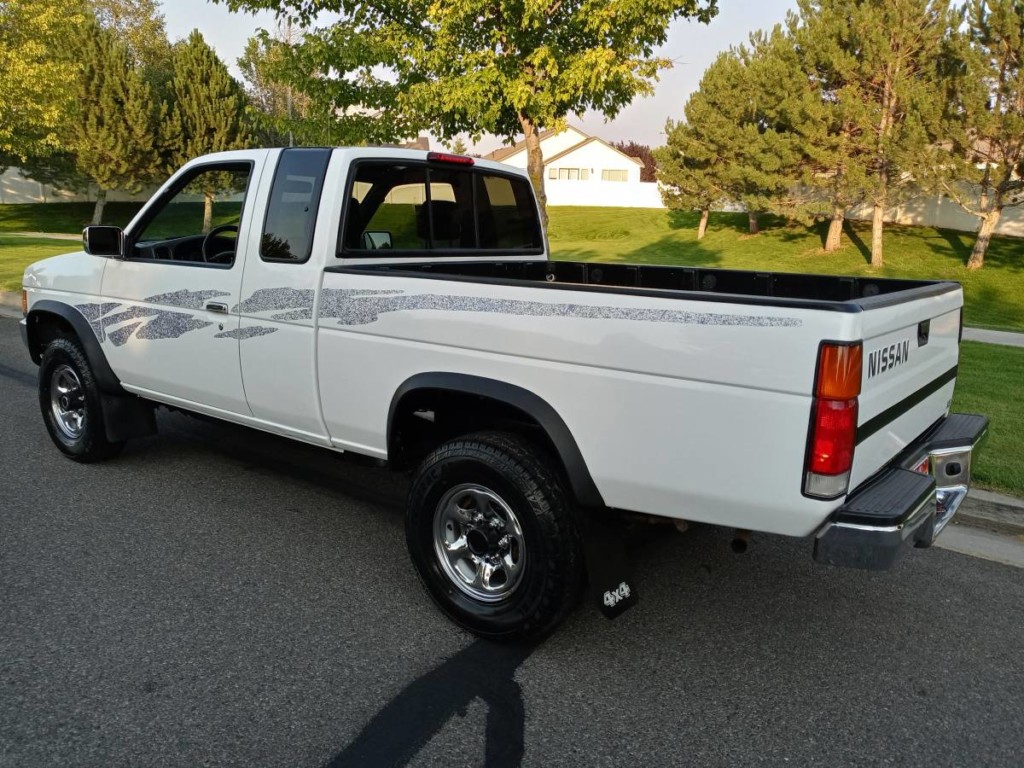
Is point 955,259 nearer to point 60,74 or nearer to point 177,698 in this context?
point 60,74

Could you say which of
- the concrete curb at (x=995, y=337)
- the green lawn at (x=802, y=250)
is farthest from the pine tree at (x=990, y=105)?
the concrete curb at (x=995, y=337)

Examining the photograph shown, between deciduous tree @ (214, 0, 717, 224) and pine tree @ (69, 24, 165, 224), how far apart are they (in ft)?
98.5

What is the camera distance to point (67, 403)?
17.3 ft

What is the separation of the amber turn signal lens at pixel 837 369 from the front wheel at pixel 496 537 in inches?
42.0

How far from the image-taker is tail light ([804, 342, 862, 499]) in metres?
2.34

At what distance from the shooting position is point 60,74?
20.0 m

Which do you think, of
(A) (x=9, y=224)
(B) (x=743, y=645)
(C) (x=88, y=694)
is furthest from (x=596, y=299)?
(A) (x=9, y=224)

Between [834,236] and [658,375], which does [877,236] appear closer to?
[834,236]

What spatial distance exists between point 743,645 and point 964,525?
2.13 meters

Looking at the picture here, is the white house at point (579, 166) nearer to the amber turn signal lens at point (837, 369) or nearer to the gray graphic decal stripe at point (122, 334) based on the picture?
the gray graphic decal stripe at point (122, 334)

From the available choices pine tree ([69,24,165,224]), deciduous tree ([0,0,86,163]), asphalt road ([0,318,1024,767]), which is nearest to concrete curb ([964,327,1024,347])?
asphalt road ([0,318,1024,767])

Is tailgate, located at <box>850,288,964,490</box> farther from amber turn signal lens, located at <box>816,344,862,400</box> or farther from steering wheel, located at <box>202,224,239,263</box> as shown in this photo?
steering wheel, located at <box>202,224,239,263</box>

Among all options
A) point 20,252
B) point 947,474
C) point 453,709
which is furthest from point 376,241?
point 20,252

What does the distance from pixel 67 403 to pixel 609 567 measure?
13.5 feet
